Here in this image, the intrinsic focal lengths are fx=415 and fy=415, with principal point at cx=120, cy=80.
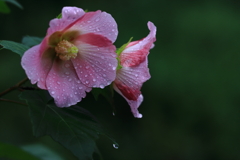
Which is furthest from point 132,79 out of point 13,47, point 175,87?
point 175,87

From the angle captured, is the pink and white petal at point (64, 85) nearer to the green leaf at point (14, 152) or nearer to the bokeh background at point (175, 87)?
the green leaf at point (14, 152)

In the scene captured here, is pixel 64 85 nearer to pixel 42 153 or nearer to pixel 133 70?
pixel 133 70

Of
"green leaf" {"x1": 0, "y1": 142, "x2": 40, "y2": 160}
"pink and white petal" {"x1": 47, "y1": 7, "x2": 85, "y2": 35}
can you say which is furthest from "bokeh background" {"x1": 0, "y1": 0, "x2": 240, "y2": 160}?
"green leaf" {"x1": 0, "y1": 142, "x2": 40, "y2": 160}

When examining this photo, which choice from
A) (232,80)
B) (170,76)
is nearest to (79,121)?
(170,76)

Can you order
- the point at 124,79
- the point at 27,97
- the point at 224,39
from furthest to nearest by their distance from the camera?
the point at 224,39, the point at 124,79, the point at 27,97

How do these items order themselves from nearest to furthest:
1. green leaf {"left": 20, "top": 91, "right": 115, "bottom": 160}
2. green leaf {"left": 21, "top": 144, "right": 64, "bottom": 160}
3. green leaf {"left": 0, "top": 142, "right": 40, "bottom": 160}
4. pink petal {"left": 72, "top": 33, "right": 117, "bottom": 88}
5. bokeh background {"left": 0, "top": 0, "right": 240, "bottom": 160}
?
green leaf {"left": 0, "top": 142, "right": 40, "bottom": 160} → green leaf {"left": 20, "top": 91, "right": 115, "bottom": 160} → pink petal {"left": 72, "top": 33, "right": 117, "bottom": 88} → green leaf {"left": 21, "top": 144, "right": 64, "bottom": 160} → bokeh background {"left": 0, "top": 0, "right": 240, "bottom": 160}

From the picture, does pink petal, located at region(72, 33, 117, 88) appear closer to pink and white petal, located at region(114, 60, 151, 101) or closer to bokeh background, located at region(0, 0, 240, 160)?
pink and white petal, located at region(114, 60, 151, 101)

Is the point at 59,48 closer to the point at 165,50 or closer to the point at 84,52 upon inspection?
the point at 84,52
